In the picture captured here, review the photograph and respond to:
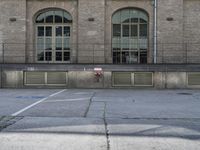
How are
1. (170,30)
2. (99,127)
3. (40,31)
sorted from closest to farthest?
(99,127), (170,30), (40,31)

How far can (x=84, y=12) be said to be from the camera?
26.5 meters

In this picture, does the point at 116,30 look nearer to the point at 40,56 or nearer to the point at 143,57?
the point at 143,57

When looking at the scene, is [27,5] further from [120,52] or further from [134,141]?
[134,141]

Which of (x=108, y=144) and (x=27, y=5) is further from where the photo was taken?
(x=27, y=5)

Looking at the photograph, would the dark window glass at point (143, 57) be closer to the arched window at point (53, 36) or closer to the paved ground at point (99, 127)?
the arched window at point (53, 36)

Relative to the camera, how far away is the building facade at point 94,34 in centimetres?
2642

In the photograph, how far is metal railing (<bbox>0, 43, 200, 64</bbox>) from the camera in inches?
1043

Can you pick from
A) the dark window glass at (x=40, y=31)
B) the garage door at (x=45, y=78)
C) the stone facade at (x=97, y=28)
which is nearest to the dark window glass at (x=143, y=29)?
the stone facade at (x=97, y=28)

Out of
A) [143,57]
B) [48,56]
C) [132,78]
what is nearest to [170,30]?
[143,57]

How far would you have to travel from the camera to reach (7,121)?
10.9m

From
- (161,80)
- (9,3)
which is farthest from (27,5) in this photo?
(161,80)

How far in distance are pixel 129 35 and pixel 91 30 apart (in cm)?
293

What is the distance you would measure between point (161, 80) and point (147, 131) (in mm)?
15220

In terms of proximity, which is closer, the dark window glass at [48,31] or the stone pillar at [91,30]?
the stone pillar at [91,30]
